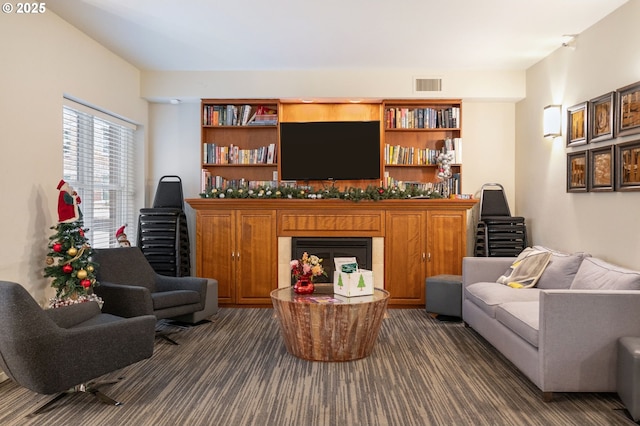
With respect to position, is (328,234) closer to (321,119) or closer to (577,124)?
(321,119)

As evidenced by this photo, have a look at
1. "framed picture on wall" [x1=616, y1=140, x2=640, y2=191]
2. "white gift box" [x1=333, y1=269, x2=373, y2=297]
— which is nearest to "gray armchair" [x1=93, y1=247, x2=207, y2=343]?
"white gift box" [x1=333, y1=269, x2=373, y2=297]

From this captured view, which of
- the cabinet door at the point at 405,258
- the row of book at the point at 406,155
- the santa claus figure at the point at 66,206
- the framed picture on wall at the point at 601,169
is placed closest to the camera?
the santa claus figure at the point at 66,206

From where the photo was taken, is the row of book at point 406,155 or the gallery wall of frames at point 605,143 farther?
the row of book at point 406,155

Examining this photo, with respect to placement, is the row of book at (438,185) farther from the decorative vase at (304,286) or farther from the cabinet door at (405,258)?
the decorative vase at (304,286)

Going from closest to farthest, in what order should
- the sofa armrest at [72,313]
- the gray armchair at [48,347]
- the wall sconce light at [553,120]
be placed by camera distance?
the gray armchair at [48,347] → the sofa armrest at [72,313] → the wall sconce light at [553,120]

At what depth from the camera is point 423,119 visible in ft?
21.6

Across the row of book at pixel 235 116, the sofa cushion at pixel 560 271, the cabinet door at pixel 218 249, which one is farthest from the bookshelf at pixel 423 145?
the cabinet door at pixel 218 249

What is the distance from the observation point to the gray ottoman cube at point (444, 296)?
214 inches

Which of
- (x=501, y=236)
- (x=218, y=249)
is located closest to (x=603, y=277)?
(x=501, y=236)

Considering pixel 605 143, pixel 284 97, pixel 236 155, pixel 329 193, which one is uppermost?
pixel 284 97

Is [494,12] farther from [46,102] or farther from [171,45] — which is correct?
[46,102]

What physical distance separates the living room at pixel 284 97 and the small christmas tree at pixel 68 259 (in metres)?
0.25

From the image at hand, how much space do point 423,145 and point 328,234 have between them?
1.86m

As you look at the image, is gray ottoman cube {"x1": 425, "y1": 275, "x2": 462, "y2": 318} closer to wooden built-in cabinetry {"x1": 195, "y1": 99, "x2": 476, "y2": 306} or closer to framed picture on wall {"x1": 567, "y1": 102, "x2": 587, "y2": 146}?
wooden built-in cabinetry {"x1": 195, "y1": 99, "x2": 476, "y2": 306}
